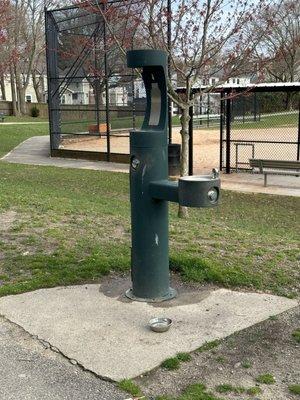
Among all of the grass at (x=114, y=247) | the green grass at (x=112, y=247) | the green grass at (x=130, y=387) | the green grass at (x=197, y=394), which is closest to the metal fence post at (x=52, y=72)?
the green grass at (x=112, y=247)

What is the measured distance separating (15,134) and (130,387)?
28914 mm

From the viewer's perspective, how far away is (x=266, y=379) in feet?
10.5

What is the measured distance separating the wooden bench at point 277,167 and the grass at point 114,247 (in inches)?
148

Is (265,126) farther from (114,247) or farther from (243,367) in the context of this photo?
(243,367)

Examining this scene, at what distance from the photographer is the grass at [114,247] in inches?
194

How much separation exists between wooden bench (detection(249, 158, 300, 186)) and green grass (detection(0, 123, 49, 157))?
38.4 ft

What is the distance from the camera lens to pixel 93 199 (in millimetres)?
10789

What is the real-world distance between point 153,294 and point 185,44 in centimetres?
603

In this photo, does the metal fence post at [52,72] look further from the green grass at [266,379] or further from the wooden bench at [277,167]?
the green grass at [266,379]

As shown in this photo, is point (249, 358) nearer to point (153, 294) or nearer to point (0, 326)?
point (153, 294)

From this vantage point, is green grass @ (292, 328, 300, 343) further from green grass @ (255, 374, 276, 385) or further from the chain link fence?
the chain link fence

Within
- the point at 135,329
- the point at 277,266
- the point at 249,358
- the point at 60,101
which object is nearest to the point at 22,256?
the point at 135,329

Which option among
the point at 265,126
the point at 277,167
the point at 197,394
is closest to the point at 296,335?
the point at 197,394

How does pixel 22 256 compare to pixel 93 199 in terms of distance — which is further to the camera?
pixel 93 199
